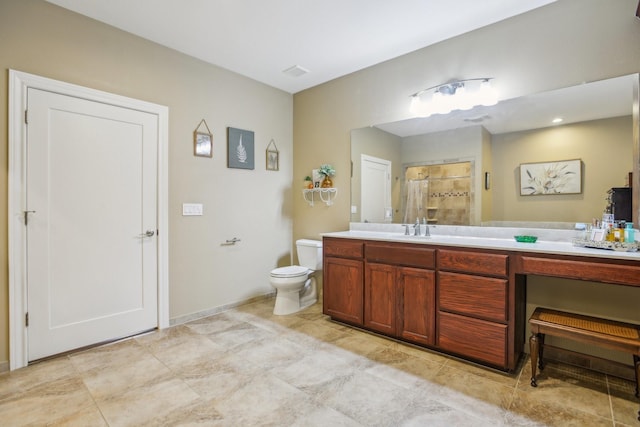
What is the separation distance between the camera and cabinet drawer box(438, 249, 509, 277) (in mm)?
2059

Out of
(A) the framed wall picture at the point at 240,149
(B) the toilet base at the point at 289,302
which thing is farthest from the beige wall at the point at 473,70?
(B) the toilet base at the point at 289,302

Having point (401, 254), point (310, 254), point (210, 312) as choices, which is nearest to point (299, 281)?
point (310, 254)

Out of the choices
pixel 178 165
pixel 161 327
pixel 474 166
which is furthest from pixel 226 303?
pixel 474 166

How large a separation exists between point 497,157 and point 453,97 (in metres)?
0.65

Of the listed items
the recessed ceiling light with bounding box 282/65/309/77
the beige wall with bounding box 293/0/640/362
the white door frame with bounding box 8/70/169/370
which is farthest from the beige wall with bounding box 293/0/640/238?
the white door frame with bounding box 8/70/169/370

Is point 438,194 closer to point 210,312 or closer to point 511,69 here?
point 511,69

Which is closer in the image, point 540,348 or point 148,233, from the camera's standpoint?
point 540,348

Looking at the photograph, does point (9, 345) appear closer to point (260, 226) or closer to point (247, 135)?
point (260, 226)

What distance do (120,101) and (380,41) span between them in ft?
7.63

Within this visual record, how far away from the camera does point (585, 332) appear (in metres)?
1.80

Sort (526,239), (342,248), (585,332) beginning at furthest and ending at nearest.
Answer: (342,248) → (526,239) → (585,332)

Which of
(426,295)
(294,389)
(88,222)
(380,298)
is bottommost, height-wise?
(294,389)

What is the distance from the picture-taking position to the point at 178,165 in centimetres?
303

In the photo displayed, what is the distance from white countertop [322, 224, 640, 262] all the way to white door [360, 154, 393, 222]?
0.51 ft
